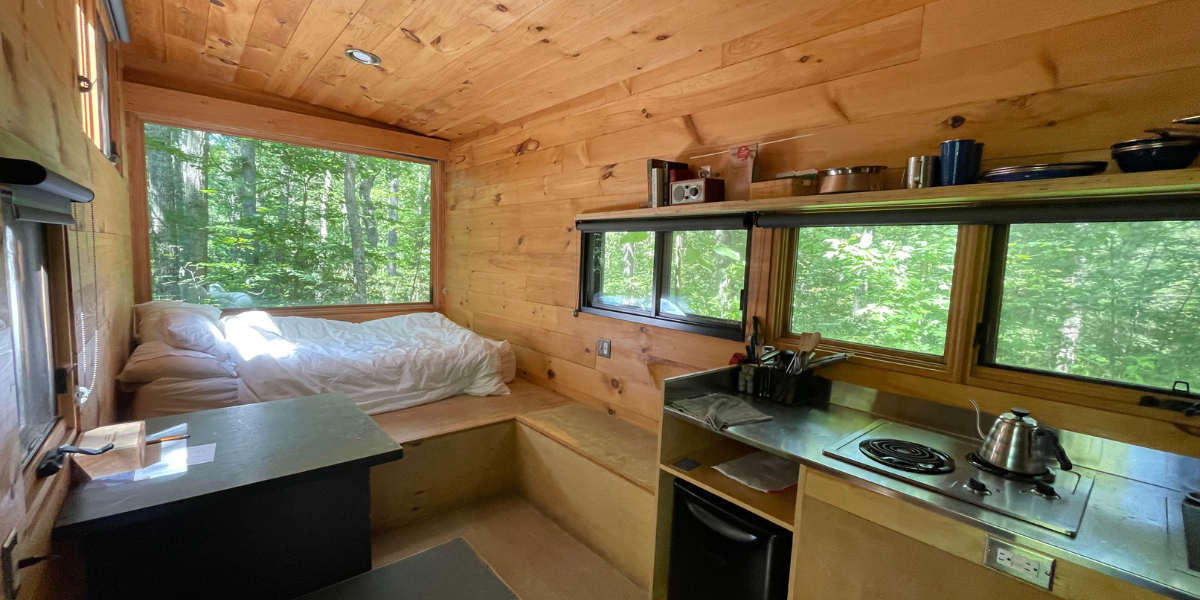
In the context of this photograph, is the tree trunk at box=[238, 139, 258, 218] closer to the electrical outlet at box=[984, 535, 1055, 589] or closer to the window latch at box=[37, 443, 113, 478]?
the window latch at box=[37, 443, 113, 478]

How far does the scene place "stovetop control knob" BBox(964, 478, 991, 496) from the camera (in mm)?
1170

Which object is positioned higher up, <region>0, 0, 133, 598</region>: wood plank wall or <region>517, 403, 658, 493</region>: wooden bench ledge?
<region>0, 0, 133, 598</region>: wood plank wall

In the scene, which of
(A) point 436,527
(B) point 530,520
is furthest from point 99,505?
(B) point 530,520

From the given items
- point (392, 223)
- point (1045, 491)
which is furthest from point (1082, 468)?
point (392, 223)

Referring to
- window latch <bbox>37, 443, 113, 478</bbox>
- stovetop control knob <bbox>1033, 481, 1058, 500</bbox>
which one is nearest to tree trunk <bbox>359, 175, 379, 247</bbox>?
window latch <bbox>37, 443, 113, 478</bbox>

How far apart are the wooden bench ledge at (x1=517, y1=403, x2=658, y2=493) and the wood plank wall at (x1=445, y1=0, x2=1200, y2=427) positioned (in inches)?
4.5

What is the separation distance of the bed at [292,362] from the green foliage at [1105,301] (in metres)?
2.69

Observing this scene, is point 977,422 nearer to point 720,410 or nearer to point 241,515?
point 720,410

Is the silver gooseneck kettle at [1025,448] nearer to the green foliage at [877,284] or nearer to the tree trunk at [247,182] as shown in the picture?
the green foliage at [877,284]

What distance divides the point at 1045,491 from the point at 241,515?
2.03 meters

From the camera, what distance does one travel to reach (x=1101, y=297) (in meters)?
1.45

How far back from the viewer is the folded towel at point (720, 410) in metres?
1.63

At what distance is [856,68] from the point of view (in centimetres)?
183

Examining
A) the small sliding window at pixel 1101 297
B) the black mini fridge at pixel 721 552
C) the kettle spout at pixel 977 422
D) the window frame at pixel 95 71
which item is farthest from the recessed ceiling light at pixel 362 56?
the kettle spout at pixel 977 422
